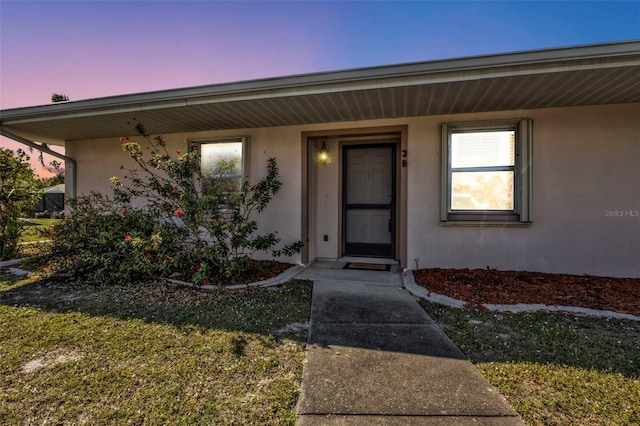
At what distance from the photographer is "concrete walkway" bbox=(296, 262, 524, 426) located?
5.11ft

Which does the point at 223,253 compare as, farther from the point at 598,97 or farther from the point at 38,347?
the point at 598,97

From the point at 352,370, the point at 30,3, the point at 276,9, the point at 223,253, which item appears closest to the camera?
the point at 352,370

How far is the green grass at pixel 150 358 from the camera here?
1.60 meters

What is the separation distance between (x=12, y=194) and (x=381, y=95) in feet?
22.1

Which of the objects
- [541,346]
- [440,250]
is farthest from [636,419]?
[440,250]

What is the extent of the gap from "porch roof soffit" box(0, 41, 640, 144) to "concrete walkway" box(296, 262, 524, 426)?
103 inches

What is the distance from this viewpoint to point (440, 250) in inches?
179

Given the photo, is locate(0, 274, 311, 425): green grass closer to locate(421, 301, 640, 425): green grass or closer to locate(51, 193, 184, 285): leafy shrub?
locate(51, 193, 184, 285): leafy shrub

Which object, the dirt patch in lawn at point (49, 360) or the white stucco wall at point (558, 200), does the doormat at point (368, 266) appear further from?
the dirt patch in lawn at point (49, 360)

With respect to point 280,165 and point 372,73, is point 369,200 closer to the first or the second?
point 280,165

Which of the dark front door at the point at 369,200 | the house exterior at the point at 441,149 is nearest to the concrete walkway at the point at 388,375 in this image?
the house exterior at the point at 441,149

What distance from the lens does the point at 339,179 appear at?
5.49 meters

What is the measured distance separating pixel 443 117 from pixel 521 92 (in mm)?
1058

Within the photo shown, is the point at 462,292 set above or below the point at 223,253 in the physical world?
below
